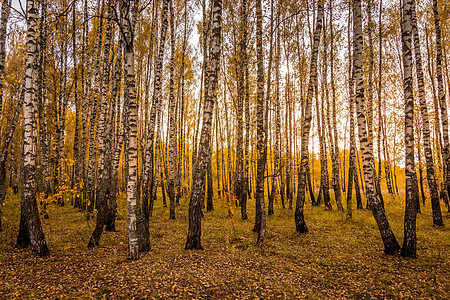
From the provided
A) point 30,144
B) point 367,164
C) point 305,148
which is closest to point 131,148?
point 30,144

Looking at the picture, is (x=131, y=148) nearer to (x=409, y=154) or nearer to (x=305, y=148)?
(x=305, y=148)

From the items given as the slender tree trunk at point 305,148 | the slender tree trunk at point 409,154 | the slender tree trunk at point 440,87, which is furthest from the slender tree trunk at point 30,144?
the slender tree trunk at point 440,87

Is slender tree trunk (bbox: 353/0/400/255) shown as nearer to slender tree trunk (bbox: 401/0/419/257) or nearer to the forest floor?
slender tree trunk (bbox: 401/0/419/257)

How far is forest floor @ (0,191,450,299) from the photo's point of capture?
4469 millimetres

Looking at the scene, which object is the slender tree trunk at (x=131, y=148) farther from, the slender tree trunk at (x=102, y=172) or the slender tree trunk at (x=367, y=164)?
the slender tree trunk at (x=367, y=164)

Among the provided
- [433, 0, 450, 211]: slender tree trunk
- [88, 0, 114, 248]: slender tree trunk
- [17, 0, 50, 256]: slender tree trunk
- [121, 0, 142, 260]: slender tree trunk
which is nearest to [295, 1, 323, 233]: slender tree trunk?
[121, 0, 142, 260]: slender tree trunk

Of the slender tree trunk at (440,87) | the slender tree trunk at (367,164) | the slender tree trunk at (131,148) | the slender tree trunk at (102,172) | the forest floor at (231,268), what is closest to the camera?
the forest floor at (231,268)

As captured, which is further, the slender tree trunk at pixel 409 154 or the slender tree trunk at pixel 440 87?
the slender tree trunk at pixel 440 87

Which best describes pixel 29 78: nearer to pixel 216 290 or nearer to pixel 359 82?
pixel 216 290

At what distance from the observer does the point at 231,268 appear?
18.6ft

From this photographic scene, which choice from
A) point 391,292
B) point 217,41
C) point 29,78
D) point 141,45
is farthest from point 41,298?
point 141,45

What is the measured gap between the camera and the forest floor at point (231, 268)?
4469mm

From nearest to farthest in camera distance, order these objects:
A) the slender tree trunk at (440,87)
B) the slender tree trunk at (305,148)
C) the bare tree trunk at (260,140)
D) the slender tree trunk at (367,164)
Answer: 1. the slender tree trunk at (367,164)
2. the bare tree trunk at (260,140)
3. the slender tree trunk at (305,148)
4. the slender tree trunk at (440,87)

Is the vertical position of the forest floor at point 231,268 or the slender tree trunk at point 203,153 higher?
the slender tree trunk at point 203,153
